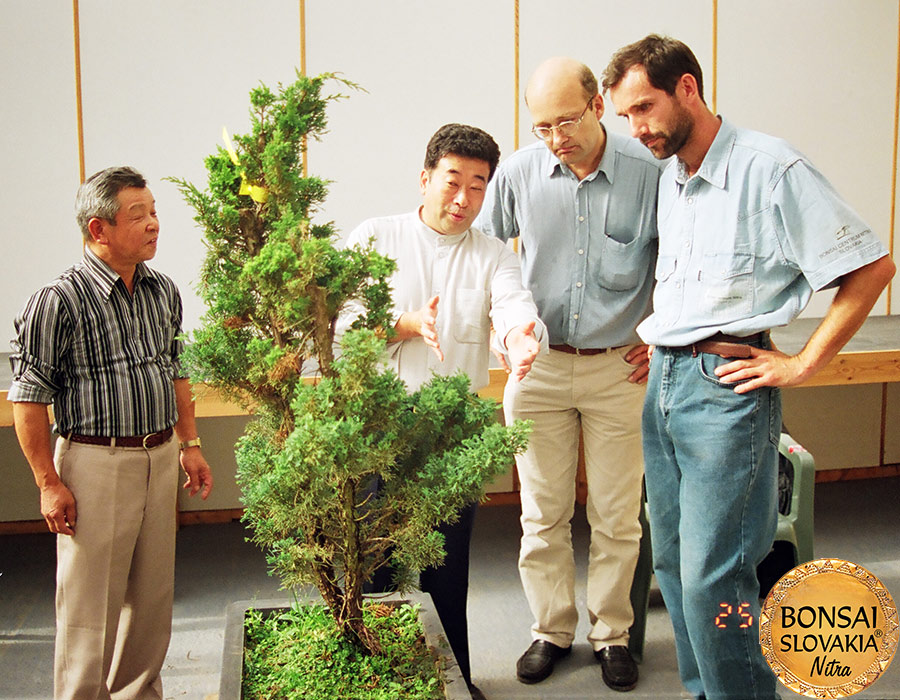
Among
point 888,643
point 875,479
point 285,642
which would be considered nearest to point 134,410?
point 285,642

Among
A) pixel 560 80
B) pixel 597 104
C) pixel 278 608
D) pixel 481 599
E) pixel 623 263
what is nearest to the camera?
pixel 278 608

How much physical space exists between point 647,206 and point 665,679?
1375 mm

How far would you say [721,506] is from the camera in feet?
6.30

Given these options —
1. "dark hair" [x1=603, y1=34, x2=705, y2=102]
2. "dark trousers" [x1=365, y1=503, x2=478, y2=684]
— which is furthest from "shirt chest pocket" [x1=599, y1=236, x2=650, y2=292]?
"dark trousers" [x1=365, y1=503, x2=478, y2=684]

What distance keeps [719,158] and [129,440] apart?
152 centimetres

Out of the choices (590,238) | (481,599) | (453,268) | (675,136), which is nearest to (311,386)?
(453,268)

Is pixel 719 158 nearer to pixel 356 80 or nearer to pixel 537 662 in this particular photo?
pixel 537 662

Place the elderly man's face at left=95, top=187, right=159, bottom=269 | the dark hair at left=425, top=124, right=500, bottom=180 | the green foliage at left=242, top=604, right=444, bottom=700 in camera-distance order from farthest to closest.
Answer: the elderly man's face at left=95, top=187, right=159, bottom=269
the dark hair at left=425, top=124, right=500, bottom=180
the green foliage at left=242, top=604, right=444, bottom=700

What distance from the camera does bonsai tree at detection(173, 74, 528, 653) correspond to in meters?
1.54

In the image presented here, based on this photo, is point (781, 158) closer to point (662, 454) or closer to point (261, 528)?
point (662, 454)

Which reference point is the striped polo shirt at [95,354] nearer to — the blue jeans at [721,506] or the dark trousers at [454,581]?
the dark trousers at [454,581]

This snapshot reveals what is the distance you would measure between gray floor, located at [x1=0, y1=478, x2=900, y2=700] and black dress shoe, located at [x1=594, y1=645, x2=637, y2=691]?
0.03m

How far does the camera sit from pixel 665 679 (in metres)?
2.66

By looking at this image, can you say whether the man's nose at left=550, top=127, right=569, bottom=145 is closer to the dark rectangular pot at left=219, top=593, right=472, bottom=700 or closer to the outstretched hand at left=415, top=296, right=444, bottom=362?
the outstretched hand at left=415, top=296, right=444, bottom=362
